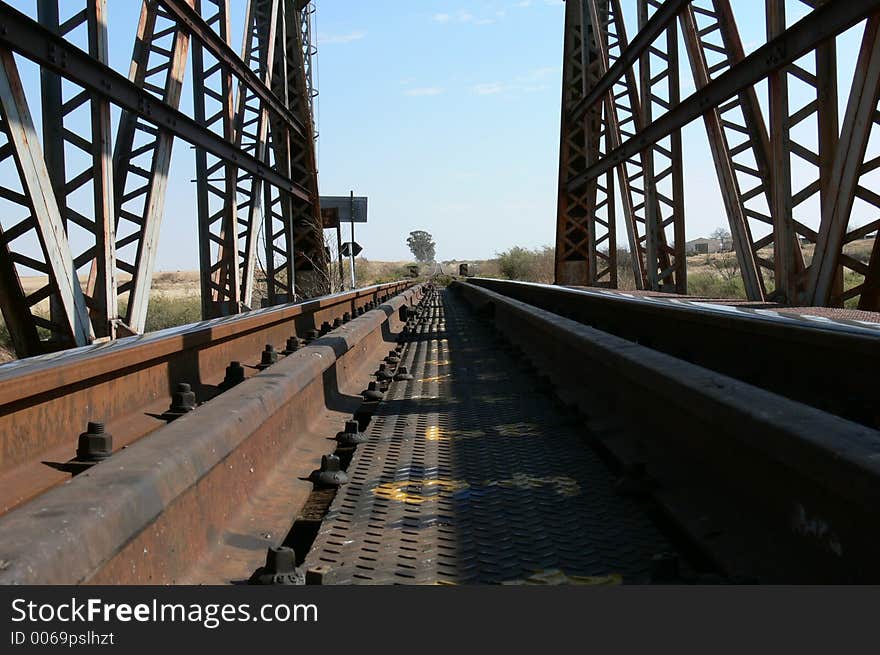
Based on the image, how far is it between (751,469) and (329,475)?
1793mm

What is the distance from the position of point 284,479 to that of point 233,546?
0.92 meters

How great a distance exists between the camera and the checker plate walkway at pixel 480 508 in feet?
8.71

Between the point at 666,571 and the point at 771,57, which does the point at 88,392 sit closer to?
the point at 666,571

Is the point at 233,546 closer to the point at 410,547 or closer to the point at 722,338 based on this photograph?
the point at 410,547

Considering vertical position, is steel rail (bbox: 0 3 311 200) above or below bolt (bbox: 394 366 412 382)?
above

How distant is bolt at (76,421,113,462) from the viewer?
9.90 feet

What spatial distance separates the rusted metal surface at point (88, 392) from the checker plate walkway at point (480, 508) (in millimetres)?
1000

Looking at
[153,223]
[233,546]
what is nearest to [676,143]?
[153,223]

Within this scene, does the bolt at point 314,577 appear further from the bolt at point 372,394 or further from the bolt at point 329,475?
the bolt at point 372,394

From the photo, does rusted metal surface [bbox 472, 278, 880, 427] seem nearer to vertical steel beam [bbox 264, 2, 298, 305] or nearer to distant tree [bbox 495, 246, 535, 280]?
vertical steel beam [bbox 264, 2, 298, 305]

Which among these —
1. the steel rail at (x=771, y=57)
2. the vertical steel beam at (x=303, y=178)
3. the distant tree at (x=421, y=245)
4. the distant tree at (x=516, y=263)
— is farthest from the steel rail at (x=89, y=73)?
the distant tree at (x=421, y=245)

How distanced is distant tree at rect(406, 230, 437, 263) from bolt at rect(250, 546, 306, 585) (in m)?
192

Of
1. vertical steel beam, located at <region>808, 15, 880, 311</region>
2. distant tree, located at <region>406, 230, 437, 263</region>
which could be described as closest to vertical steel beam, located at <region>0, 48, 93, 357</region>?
vertical steel beam, located at <region>808, 15, 880, 311</region>

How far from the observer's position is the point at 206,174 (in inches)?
468
